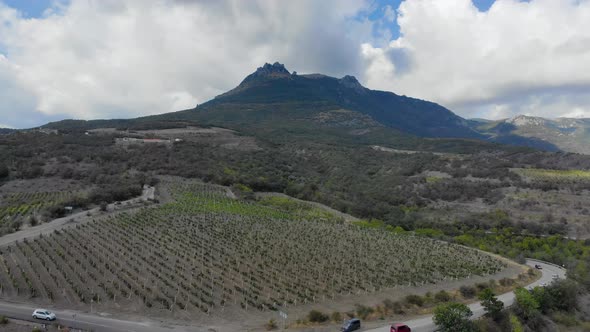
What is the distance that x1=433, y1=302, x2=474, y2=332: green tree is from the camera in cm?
2542

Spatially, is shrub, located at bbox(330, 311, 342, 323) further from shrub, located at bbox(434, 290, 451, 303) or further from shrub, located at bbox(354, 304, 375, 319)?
shrub, located at bbox(434, 290, 451, 303)

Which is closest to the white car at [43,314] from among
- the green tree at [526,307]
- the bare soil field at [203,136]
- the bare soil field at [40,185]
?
the green tree at [526,307]

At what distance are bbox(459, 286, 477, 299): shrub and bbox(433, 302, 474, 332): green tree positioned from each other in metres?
10.0

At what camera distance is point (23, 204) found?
65.2 metres

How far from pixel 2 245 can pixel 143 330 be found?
2910 centimetres

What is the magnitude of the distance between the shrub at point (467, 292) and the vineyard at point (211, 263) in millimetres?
3560

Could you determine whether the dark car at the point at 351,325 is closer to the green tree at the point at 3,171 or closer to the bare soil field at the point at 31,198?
the bare soil field at the point at 31,198

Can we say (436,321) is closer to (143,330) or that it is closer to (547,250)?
(143,330)

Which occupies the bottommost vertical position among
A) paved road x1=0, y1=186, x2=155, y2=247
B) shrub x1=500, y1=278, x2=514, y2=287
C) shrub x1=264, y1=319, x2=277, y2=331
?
shrub x1=500, y1=278, x2=514, y2=287

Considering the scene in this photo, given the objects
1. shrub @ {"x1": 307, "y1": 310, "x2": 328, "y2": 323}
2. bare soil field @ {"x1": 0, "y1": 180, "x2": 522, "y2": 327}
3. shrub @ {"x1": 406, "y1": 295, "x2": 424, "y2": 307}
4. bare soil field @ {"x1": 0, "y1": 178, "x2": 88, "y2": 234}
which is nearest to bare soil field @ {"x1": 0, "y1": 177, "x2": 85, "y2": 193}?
bare soil field @ {"x1": 0, "y1": 178, "x2": 88, "y2": 234}

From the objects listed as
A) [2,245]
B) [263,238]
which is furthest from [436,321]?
[2,245]

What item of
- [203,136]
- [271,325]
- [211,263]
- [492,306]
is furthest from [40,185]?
[492,306]

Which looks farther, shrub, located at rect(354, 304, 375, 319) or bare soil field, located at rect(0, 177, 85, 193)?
bare soil field, located at rect(0, 177, 85, 193)

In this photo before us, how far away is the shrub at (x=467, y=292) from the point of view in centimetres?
3603
